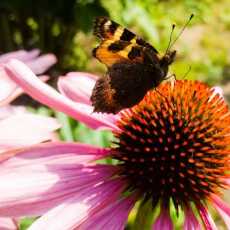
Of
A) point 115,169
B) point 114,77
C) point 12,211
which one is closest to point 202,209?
point 115,169

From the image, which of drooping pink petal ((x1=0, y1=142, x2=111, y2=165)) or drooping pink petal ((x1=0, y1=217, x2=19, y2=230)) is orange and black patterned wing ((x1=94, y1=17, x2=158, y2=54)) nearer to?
drooping pink petal ((x1=0, y1=142, x2=111, y2=165))

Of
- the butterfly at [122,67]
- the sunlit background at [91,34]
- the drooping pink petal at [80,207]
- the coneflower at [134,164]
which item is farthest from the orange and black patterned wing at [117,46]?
the sunlit background at [91,34]

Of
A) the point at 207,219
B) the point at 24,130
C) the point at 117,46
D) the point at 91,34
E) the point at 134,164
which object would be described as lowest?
the point at 207,219

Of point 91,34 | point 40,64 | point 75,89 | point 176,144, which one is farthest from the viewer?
point 91,34

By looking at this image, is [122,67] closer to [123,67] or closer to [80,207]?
[123,67]

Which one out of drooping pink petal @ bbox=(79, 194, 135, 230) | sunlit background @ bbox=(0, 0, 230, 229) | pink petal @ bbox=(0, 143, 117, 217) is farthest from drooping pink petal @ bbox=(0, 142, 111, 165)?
sunlit background @ bbox=(0, 0, 230, 229)

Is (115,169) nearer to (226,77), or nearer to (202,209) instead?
(202,209)

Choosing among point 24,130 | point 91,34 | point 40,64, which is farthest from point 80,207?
point 91,34
